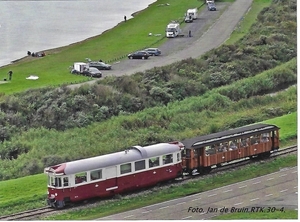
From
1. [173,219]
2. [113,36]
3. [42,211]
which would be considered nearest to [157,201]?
[173,219]

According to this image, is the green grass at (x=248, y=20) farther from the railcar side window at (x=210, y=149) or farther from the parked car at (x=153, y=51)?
the railcar side window at (x=210, y=149)

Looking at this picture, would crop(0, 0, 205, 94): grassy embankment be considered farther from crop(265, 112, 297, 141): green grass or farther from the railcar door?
the railcar door

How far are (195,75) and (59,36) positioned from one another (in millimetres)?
6789

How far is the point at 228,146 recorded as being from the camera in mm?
23500

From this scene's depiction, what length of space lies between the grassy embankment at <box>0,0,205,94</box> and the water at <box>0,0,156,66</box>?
55 cm

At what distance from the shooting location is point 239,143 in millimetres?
23781

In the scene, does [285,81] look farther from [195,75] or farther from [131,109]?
[131,109]

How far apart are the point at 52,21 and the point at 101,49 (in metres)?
3.15

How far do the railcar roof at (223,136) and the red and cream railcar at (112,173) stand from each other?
18.1 inches

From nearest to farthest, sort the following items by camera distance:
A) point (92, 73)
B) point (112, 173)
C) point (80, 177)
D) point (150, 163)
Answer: point (80, 177), point (112, 173), point (150, 163), point (92, 73)

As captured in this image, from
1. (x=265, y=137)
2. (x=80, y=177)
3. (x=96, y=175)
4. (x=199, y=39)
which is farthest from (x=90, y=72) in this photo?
(x=80, y=177)

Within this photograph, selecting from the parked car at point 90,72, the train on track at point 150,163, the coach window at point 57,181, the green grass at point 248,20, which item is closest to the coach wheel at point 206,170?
the train on track at point 150,163

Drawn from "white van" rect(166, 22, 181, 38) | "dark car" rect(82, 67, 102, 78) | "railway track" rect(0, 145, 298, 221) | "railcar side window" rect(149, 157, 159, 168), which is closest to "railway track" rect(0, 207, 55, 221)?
"railway track" rect(0, 145, 298, 221)

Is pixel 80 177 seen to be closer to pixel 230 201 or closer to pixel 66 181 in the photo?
pixel 66 181
